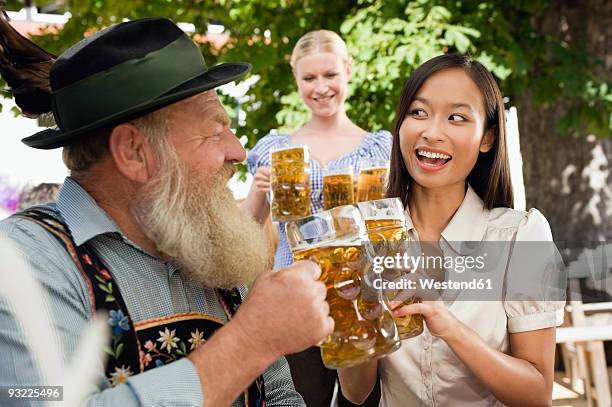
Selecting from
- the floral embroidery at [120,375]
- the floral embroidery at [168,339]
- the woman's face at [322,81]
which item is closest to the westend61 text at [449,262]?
the floral embroidery at [168,339]

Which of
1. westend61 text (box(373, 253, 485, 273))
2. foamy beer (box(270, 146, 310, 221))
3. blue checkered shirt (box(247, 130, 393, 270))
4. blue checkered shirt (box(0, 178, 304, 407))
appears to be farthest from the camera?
blue checkered shirt (box(247, 130, 393, 270))

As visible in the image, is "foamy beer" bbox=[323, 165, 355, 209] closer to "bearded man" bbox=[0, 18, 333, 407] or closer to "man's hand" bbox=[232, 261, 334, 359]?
"bearded man" bbox=[0, 18, 333, 407]

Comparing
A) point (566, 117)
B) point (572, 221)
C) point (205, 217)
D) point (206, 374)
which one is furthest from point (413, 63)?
point (206, 374)

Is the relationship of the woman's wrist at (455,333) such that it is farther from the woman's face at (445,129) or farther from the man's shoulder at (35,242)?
the man's shoulder at (35,242)

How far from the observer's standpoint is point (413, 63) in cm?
533

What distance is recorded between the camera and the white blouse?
1.88 metres

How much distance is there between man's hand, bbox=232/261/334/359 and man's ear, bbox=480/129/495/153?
2.92 feet

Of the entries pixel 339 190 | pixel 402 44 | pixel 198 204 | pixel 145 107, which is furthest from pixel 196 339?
pixel 402 44

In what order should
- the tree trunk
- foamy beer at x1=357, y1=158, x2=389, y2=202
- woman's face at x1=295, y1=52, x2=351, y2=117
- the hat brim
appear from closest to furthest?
the hat brim, foamy beer at x1=357, y1=158, x2=389, y2=202, woman's face at x1=295, y1=52, x2=351, y2=117, the tree trunk

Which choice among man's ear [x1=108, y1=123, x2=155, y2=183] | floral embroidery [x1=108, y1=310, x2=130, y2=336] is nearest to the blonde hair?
man's ear [x1=108, y1=123, x2=155, y2=183]

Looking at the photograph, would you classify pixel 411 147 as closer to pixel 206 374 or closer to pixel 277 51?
pixel 206 374

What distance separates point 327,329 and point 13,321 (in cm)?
59

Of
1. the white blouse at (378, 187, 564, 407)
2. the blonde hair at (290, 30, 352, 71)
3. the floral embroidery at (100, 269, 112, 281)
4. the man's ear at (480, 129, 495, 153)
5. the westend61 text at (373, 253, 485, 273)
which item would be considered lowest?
the white blouse at (378, 187, 564, 407)

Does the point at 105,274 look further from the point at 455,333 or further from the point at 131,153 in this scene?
the point at 455,333
